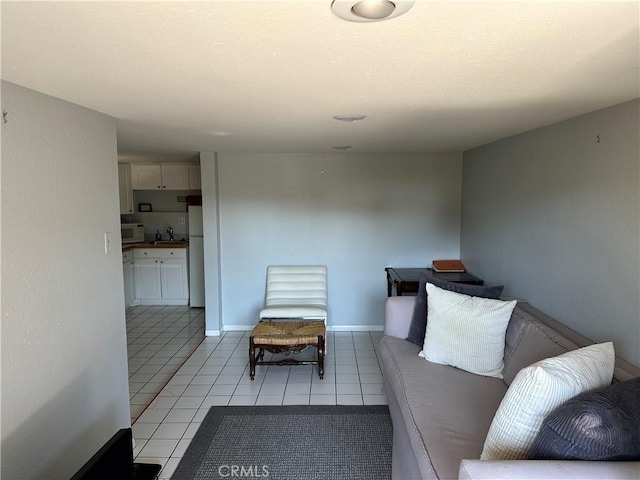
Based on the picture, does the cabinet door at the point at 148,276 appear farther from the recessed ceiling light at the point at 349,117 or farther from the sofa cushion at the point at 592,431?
the sofa cushion at the point at 592,431

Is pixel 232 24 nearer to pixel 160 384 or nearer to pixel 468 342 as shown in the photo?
pixel 468 342

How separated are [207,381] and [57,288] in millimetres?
1872

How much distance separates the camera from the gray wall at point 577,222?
1.88 m

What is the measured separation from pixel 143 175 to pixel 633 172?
5685 mm

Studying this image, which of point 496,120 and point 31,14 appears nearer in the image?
point 31,14

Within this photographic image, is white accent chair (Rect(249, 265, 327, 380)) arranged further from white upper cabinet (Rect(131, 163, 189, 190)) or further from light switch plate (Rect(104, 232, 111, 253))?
white upper cabinet (Rect(131, 163, 189, 190))

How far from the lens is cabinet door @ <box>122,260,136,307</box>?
5552 millimetres

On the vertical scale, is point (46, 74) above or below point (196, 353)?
above

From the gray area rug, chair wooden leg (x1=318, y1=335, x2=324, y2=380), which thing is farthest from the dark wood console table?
the gray area rug

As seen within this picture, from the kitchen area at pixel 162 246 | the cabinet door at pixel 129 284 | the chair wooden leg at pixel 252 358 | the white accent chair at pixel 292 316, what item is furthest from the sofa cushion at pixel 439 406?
the cabinet door at pixel 129 284

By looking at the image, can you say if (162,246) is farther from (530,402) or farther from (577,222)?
(530,402)

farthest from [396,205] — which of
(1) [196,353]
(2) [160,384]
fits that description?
(2) [160,384]

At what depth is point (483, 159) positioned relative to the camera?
12.3ft

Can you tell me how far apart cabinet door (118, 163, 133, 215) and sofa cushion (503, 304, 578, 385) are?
17.3ft
